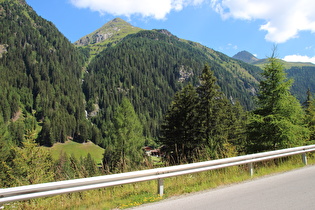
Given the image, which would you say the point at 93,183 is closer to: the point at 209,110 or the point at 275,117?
the point at 275,117

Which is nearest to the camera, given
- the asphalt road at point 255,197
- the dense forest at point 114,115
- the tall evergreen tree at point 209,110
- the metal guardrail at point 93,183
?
the metal guardrail at point 93,183

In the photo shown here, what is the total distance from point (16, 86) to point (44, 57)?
45.7m

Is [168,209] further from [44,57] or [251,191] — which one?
[44,57]

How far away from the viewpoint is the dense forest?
1236 centimetres

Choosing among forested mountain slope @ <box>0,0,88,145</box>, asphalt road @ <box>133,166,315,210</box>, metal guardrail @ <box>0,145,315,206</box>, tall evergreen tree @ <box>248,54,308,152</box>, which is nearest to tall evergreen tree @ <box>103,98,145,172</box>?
tall evergreen tree @ <box>248,54,308,152</box>

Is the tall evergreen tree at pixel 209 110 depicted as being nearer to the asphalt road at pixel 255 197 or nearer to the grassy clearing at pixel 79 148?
the asphalt road at pixel 255 197

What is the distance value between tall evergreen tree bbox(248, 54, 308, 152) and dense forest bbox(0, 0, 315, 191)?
0.06 metres

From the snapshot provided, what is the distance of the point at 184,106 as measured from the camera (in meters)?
22.9

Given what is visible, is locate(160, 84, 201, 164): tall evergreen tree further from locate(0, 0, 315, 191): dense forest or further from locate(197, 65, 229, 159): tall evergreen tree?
locate(197, 65, 229, 159): tall evergreen tree

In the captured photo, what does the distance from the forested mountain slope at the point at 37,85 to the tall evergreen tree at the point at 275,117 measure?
3696 inches

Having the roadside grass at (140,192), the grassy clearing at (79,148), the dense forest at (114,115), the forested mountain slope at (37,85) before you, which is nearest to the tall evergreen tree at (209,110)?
the dense forest at (114,115)

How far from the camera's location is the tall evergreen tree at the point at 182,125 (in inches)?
853

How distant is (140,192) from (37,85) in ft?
534

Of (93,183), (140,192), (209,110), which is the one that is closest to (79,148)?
(209,110)
